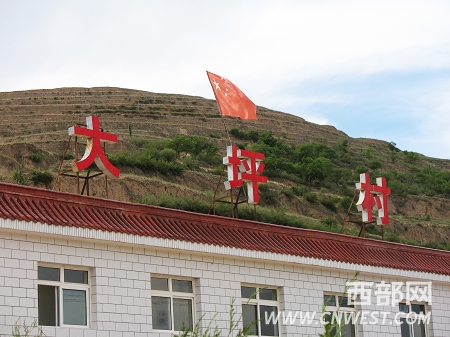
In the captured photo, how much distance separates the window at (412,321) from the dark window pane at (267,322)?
150 inches

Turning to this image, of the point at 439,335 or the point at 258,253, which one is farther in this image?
the point at 439,335

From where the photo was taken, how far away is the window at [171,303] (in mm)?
14781

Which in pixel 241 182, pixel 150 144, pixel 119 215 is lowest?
pixel 119 215

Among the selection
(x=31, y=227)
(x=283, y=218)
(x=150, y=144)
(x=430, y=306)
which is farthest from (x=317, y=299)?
(x=150, y=144)

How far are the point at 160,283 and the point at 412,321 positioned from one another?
7.07 metres

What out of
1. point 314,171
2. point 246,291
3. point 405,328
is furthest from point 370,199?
point 314,171

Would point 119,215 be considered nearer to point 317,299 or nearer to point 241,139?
point 317,299

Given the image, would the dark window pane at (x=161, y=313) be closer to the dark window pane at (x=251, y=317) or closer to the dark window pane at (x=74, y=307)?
the dark window pane at (x=74, y=307)

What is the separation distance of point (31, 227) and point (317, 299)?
691 cm

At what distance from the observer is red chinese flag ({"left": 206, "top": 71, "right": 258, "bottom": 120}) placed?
1988 cm

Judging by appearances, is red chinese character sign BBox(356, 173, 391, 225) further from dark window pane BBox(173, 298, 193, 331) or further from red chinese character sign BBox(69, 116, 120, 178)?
red chinese character sign BBox(69, 116, 120, 178)

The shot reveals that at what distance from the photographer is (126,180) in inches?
1943

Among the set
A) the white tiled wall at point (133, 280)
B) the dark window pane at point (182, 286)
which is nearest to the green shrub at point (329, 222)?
the white tiled wall at point (133, 280)

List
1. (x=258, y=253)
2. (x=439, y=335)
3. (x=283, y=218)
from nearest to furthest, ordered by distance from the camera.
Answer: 1. (x=258, y=253)
2. (x=439, y=335)
3. (x=283, y=218)
